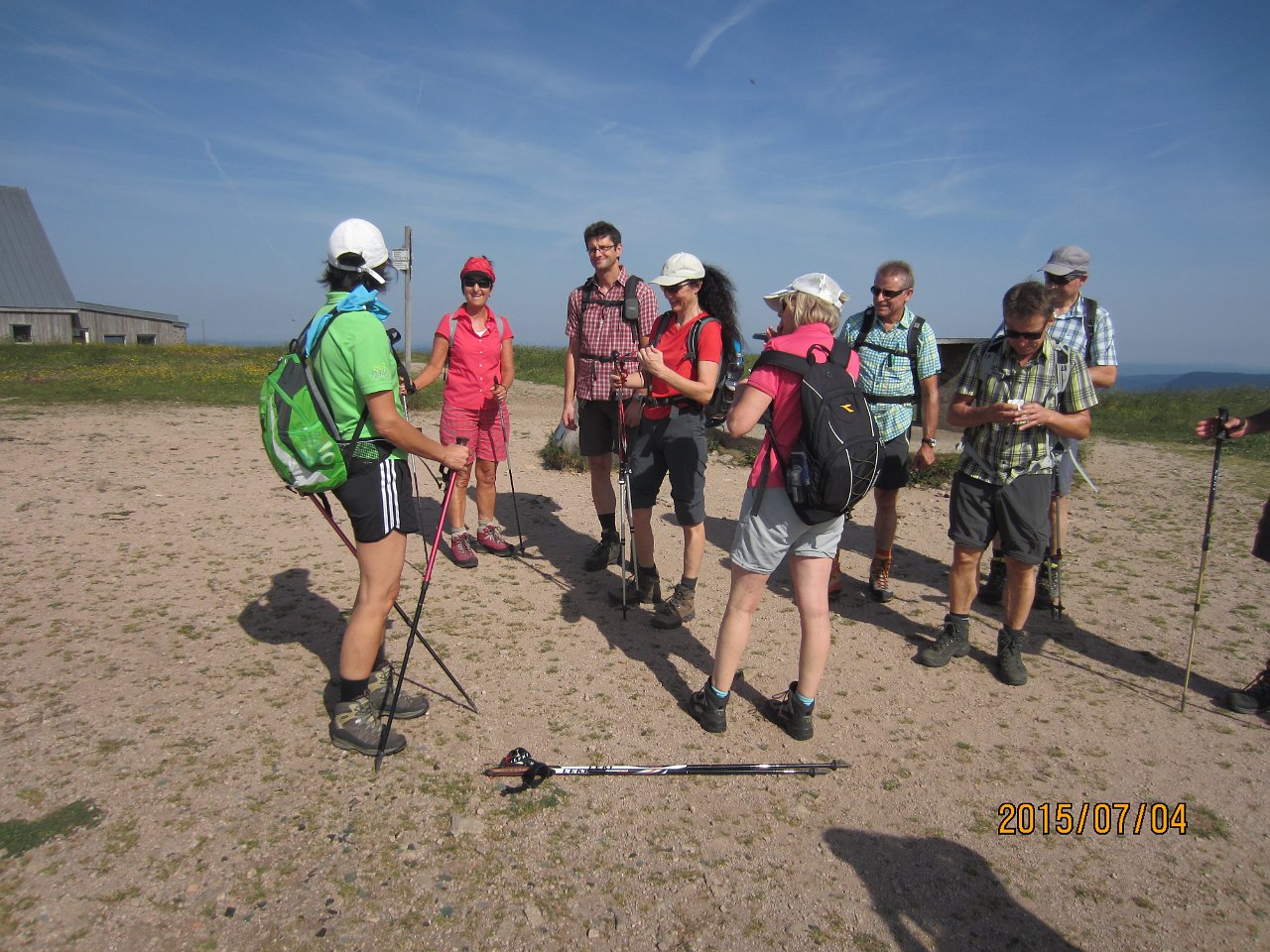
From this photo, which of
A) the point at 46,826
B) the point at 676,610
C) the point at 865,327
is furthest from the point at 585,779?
the point at 865,327

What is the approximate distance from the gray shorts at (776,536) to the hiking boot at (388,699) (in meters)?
1.73

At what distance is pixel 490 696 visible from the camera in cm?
408

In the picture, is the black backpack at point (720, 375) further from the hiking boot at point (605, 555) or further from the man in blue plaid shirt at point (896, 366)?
the hiking boot at point (605, 555)

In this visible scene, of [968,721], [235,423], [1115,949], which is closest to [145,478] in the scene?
[235,423]

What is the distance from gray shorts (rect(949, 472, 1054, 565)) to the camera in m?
4.21

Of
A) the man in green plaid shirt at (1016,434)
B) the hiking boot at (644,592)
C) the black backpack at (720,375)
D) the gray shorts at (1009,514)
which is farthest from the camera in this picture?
the hiking boot at (644,592)

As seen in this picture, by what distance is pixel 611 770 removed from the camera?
3361 mm

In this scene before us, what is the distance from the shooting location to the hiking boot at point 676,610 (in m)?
5.00

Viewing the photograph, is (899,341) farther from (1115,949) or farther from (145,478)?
(145,478)

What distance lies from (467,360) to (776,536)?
10.8 ft

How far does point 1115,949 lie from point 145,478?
8.51 meters

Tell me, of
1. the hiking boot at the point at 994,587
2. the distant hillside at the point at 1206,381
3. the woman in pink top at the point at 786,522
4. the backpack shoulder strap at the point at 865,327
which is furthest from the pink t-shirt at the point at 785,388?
the distant hillside at the point at 1206,381

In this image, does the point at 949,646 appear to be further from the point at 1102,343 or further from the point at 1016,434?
the point at 1102,343
